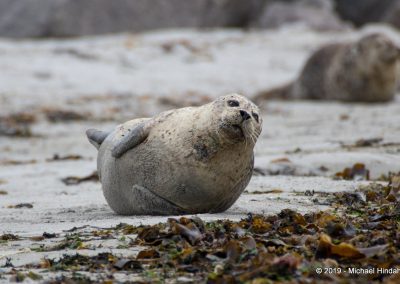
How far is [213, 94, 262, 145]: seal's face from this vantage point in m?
4.79

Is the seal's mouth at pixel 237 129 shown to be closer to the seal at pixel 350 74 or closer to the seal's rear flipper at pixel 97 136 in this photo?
the seal's rear flipper at pixel 97 136

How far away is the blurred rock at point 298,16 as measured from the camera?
20609mm

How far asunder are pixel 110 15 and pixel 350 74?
5798 mm

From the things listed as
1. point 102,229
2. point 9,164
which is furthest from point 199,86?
point 102,229

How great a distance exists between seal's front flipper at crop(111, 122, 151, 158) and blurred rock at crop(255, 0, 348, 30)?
1543 centimetres

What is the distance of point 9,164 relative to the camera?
895cm

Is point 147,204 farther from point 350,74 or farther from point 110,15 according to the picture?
point 110,15

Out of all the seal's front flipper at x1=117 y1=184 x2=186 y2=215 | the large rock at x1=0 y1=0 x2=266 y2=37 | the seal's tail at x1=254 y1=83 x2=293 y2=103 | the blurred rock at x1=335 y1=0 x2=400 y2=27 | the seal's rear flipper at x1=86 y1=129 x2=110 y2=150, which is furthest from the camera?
the blurred rock at x1=335 y1=0 x2=400 y2=27

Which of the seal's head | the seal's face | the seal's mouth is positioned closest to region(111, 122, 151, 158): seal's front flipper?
the seal's face

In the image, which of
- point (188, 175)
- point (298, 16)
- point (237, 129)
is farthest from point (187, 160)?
point (298, 16)

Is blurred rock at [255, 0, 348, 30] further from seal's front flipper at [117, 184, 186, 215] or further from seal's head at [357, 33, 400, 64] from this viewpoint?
seal's front flipper at [117, 184, 186, 215]

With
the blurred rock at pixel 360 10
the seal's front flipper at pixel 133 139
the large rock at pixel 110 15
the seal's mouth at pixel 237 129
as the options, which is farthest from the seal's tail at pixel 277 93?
the seal's mouth at pixel 237 129

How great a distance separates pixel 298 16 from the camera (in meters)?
20.8

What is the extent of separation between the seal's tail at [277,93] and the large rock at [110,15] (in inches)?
189
